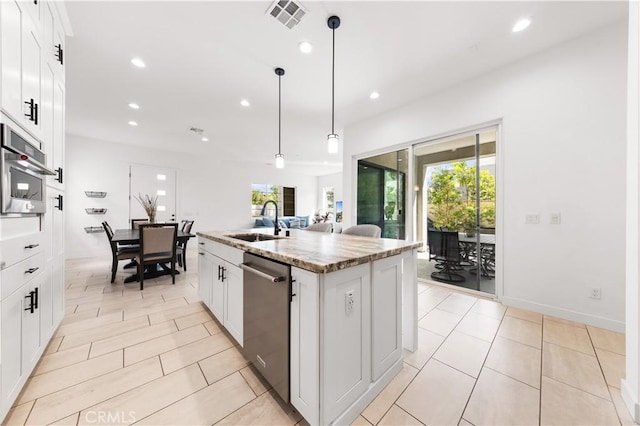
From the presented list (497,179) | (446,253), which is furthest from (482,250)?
(497,179)

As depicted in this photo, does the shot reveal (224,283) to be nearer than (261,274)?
No

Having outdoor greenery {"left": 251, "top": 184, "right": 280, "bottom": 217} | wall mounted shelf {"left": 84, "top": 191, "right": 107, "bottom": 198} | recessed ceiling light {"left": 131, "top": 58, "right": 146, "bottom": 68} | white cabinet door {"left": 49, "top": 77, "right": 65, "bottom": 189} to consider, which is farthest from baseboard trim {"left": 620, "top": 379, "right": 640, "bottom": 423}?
wall mounted shelf {"left": 84, "top": 191, "right": 107, "bottom": 198}

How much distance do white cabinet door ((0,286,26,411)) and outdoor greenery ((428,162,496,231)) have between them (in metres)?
4.12

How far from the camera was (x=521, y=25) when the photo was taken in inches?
84.7

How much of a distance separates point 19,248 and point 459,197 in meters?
4.20

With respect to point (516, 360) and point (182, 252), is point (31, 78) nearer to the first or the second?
point (182, 252)

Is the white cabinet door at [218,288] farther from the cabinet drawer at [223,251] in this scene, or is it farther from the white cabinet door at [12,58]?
the white cabinet door at [12,58]

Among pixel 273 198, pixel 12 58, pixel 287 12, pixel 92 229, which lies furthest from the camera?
pixel 273 198

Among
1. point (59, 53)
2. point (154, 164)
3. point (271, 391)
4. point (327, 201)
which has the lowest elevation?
point (271, 391)

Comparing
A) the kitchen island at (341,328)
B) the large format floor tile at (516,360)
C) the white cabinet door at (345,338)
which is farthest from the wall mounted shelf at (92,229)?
the large format floor tile at (516,360)

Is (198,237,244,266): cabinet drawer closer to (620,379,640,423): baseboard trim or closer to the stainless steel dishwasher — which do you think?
the stainless steel dishwasher

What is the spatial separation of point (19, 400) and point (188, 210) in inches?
234

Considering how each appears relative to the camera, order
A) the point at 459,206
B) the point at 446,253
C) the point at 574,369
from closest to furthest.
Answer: the point at 574,369 → the point at 459,206 → the point at 446,253

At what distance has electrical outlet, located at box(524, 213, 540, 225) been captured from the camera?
100 inches
